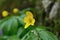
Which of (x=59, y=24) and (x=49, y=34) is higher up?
(x=49, y=34)

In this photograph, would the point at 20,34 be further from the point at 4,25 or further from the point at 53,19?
the point at 53,19

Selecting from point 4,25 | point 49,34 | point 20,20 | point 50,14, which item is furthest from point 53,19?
point 49,34

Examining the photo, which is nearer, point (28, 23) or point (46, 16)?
point (28, 23)

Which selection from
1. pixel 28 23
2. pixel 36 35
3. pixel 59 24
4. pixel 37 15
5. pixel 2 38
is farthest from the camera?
pixel 37 15

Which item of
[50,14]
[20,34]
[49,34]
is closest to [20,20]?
[20,34]

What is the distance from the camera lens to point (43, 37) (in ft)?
4.28

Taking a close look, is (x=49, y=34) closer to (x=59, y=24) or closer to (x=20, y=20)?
(x=59, y=24)

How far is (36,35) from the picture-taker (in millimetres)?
1284

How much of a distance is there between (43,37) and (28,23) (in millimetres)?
326

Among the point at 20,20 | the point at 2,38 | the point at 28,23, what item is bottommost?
the point at 2,38

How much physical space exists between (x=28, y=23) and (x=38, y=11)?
1162mm

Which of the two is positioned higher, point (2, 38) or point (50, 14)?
point (50, 14)

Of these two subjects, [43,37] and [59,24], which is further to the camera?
[59,24]

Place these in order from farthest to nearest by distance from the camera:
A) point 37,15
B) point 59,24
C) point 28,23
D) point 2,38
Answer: point 37,15 < point 2,38 < point 59,24 < point 28,23
